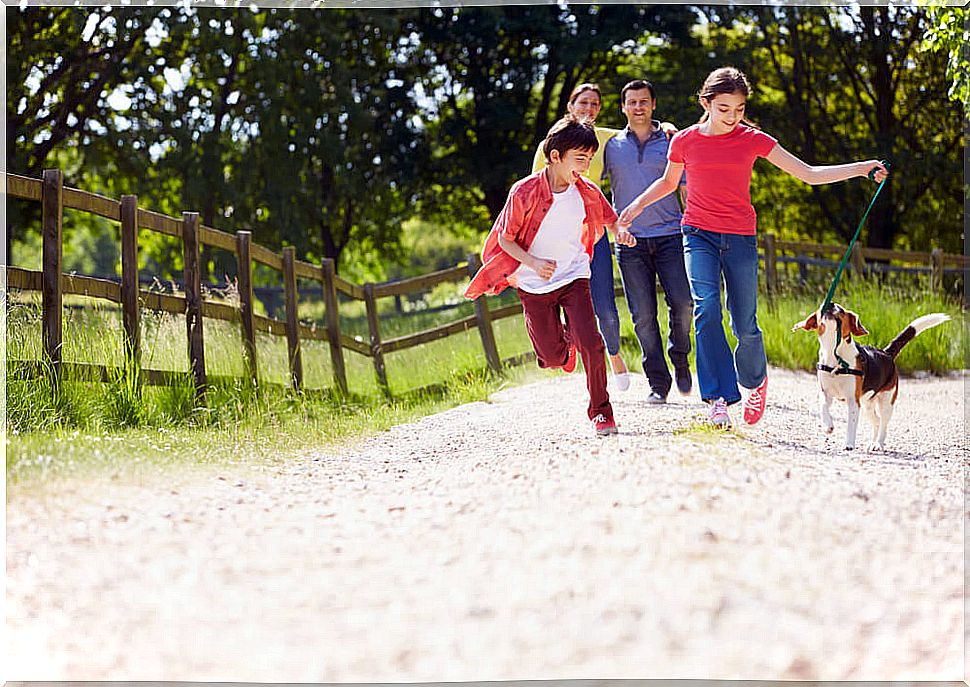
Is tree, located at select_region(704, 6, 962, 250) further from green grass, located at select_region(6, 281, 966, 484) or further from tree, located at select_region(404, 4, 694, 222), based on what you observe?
green grass, located at select_region(6, 281, 966, 484)

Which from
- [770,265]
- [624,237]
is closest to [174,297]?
[624,237]

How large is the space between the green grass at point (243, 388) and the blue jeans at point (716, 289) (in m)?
0.32

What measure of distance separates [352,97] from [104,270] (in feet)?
104

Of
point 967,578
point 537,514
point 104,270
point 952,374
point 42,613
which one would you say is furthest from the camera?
point 104,270

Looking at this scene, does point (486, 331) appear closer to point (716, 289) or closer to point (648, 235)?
point (648, 235)

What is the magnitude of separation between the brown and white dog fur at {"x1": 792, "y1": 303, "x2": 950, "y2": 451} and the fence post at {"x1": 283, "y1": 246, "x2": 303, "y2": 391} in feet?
14.0

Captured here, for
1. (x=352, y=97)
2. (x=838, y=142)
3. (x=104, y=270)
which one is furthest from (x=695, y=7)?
(x=104, y=270)

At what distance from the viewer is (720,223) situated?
557 centimetres

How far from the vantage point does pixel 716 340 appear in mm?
5582

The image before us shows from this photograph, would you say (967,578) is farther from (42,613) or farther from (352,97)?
(352,97)

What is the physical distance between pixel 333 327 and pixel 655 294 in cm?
399

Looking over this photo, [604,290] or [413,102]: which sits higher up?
[413,102]

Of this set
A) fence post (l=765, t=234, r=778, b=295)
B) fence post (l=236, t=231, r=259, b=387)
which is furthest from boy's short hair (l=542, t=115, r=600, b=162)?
fence post (l=765, t=234, r=778, b=295)

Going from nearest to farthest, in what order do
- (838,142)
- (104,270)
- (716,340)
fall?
1. (716,340)
2. (838,142)
3. (104,270)
